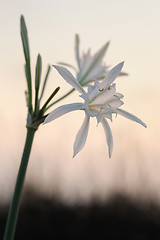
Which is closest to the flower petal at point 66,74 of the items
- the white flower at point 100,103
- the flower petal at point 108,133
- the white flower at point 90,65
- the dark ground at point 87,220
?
the white flower at point 100,103

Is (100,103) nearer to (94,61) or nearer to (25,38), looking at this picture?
(25,38)

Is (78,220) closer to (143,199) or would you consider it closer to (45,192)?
(45,192)

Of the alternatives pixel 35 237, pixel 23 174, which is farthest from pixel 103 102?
pixel 35 237

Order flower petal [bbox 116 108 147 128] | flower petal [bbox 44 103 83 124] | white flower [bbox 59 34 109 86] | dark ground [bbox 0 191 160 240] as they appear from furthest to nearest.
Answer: dark ground [bbox 0 191 160 240], white flower [bbox 59 34 109 86], flower petal [bbox 116 108 147 128], flower petal [bbox 44 103 83 124]

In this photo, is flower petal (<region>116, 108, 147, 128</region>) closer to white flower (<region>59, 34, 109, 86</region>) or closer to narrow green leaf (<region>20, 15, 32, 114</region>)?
narrow green leaf (<region>20, 15, 32, 114</region>)

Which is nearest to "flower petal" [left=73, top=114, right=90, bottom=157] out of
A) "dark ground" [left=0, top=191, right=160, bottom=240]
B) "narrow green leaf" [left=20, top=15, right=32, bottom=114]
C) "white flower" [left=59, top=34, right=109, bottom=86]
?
"narrow green leaf" [left=20, top=15, right=32, bottom=114]

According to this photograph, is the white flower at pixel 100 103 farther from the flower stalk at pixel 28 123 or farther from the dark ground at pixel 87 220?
the dark ground at pixel 87 220
